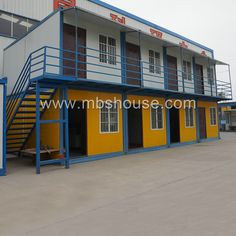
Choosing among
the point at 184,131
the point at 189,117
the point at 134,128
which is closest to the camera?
the point at 134,128

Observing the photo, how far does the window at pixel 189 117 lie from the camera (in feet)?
53.5

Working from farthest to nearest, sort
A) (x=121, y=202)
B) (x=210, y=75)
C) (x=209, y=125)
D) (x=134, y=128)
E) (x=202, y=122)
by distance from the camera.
A: (x=210, y=75) < (x=209, y=125) < (x=202, y=122) < (x=134, y=128) < (x=121, y=202)

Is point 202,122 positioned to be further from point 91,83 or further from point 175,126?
point 91,83

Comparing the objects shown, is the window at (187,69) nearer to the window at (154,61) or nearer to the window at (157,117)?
the window at (154,61)

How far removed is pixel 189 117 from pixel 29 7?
41.3 ft

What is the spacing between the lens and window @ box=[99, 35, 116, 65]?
11.3 m

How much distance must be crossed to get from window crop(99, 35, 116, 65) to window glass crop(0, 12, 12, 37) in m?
6.51

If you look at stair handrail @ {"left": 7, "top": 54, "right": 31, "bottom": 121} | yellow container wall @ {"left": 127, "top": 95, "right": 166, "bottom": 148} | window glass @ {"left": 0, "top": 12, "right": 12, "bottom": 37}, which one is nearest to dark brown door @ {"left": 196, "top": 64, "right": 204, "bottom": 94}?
yellow container wall @ {"left": 127, "top": 95, "right": 166, "bottom": 148}

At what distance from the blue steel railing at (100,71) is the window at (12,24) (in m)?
4.17

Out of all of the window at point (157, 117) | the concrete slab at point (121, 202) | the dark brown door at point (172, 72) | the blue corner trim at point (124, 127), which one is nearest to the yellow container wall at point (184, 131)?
the dark brown door at point (172, 72)

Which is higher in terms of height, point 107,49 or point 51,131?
point 107,49

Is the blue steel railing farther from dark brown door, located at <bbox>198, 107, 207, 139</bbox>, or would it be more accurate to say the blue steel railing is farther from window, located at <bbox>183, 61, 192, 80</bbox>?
dark brown door, located at <bbox>198, 107, 207, 139</bbox>

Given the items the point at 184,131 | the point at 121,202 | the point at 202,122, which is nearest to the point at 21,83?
the point at 121,202

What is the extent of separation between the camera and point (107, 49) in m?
11.5
